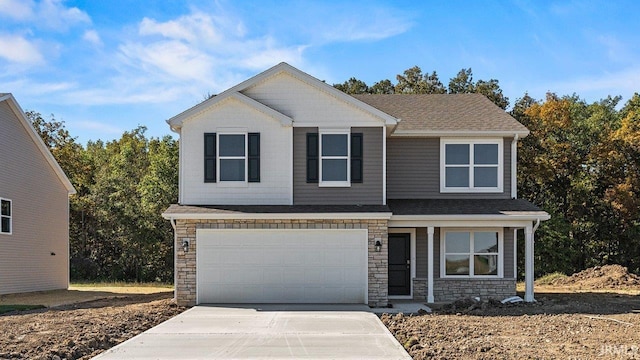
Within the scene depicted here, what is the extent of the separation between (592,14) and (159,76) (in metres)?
14.8

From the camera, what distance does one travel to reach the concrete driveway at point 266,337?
10.8 meters

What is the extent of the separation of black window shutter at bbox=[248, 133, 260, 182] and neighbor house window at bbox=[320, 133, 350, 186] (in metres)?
1.76

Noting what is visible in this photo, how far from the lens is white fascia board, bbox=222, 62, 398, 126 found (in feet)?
60.4

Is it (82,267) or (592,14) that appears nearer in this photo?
(592,14)

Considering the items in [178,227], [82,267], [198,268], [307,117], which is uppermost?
[307,117]

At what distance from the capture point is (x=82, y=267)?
35.2m

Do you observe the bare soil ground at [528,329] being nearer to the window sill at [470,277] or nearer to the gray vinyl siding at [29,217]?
the window sill at [470,277]

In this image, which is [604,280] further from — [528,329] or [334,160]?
[528,329]

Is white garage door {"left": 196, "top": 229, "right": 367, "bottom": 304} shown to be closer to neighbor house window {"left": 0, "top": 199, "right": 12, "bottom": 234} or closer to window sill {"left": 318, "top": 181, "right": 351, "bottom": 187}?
window sill {"left": 318, "top": 181, "right": 351, "bottom": 187}

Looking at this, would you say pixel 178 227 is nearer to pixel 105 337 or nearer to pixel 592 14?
pixel 105 337

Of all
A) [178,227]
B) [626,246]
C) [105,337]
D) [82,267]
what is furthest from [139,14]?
[626,246]

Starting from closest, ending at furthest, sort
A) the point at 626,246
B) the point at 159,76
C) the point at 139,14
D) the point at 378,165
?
the point at 139,14, the point at 378,165, the point at 159,76, the point at 626,246

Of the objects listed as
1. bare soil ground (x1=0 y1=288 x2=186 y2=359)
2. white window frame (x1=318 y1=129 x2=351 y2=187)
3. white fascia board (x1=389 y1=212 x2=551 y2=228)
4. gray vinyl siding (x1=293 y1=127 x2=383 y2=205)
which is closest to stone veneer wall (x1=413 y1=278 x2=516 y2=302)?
white fascia board (x1=389 y1=212 x2=551 y2=228)

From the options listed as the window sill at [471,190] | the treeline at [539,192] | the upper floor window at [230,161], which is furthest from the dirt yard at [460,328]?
the treeline at [539,192]
